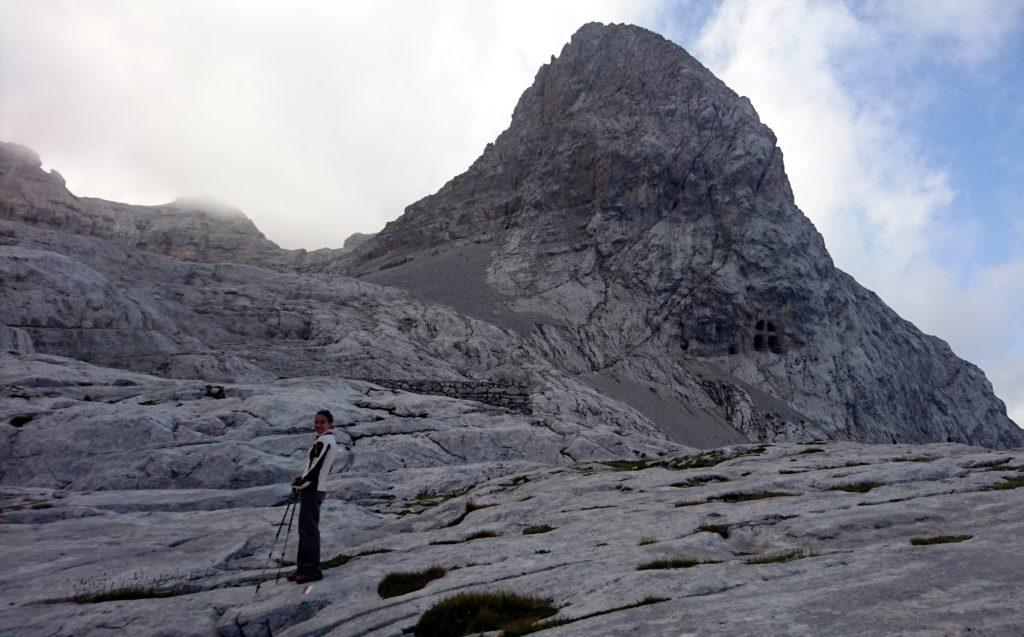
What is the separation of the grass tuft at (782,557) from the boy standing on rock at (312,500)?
8.93 meters

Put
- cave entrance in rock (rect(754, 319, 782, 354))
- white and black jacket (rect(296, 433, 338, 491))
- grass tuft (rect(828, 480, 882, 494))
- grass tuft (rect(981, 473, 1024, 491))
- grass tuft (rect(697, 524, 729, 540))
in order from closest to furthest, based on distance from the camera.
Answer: white and black jacket (rect(296, 433, 338, 491)) < grass tuft (rect(697, 524, 729, 540)) < grass tuft (rect(981, 473, 1024, 491)) < grass tuft (rect(828, 480, 882, 494)) < cave entrance in rock (rect(754, 319, 782, 354))

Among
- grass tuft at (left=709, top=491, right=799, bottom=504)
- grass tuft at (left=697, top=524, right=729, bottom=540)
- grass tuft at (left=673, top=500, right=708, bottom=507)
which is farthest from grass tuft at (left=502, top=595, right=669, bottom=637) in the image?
grass tuft at (left=709, top=491, right=799, bottom=504)

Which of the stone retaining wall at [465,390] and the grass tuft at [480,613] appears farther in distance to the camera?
the stone retaining wall at [465,390]

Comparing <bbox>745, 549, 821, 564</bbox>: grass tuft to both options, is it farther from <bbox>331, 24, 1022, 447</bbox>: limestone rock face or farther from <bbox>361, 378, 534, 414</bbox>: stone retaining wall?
<bbox>331, 24, 1022, 447</bbox>: limestone rock face

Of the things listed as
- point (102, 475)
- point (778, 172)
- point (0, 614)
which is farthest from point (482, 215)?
point (0, 614)

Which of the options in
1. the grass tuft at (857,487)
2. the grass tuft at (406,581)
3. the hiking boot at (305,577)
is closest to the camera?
the grass tuft at (406,581)

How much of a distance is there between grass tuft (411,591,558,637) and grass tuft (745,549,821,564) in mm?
4078

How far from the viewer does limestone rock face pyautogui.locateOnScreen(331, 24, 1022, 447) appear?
363 ft

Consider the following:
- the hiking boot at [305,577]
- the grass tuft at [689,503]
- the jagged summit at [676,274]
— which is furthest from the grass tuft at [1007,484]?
the jagged summit at [676,274]

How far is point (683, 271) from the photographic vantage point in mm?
124750

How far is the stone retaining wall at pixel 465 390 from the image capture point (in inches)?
2210

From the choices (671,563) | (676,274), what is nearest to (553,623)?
(671,563)

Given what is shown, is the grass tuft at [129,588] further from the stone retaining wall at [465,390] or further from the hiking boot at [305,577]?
the stone retaining wall at [465,390]

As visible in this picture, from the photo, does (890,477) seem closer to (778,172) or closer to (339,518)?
(339,518)
